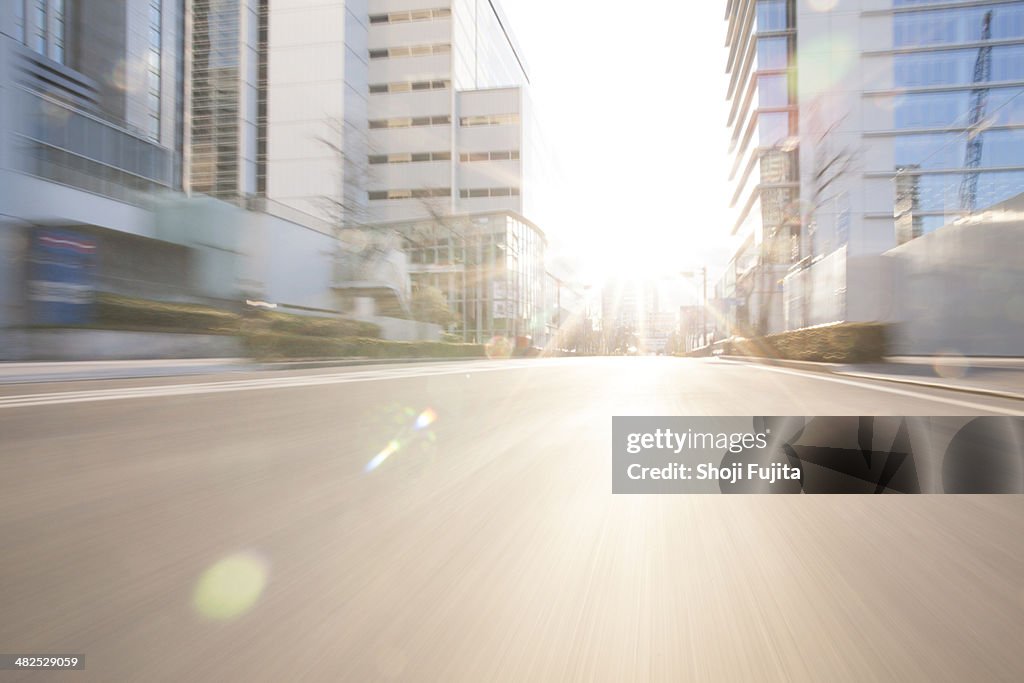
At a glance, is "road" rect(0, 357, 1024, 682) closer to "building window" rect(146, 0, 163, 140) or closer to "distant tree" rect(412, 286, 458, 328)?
"distant tree" rect(412, 286, 458, 328)

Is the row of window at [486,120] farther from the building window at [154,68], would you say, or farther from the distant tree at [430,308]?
the building window at [154,68]

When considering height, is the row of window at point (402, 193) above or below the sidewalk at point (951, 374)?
above

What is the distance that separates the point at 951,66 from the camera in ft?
152

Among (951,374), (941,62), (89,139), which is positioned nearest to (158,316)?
(89,139)

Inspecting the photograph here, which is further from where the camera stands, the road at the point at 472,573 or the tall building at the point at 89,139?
the tall building at the point at 89,139

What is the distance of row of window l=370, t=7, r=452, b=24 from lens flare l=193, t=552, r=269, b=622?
61356 millimetres

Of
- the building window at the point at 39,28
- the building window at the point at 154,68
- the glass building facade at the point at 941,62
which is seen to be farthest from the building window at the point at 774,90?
the building window at the point at 39,28

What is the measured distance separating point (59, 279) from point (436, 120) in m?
44.6

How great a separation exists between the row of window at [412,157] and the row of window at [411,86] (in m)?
6.18

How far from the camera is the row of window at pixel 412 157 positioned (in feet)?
182

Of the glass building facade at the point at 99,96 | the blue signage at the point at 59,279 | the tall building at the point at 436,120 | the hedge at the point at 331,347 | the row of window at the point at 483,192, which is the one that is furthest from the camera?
the row of window at the point at 483,192

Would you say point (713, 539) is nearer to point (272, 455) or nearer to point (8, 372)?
point (272, 455)

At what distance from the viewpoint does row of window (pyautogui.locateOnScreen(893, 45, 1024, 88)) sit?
151 ft

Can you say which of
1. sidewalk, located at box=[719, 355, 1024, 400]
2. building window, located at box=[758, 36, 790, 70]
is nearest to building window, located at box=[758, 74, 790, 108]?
building window, located at box=[758, 36, 790, 70]
